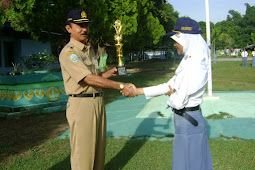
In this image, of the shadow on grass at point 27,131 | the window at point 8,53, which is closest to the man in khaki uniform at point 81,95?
the shadow on grass at point 27,131

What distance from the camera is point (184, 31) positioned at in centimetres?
272

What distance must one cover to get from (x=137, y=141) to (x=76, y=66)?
2.75 m

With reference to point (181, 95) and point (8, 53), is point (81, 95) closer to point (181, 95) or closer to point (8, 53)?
point (181, 95)

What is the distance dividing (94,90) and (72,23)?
2.61 feet

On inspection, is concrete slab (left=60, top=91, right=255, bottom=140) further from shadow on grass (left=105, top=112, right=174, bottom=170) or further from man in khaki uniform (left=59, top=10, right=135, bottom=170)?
man in khaki uniform (left=59, top=10, right=135, bottom=170)

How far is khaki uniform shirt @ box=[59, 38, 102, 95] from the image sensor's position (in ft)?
9.51

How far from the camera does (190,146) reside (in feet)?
8.66

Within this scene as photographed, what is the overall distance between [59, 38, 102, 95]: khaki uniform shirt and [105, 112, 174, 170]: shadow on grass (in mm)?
1644

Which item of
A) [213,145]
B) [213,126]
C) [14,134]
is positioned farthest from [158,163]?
[14,134]

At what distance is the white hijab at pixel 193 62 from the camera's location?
8.40 ft

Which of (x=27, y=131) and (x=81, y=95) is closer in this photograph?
(x=81, y=95)

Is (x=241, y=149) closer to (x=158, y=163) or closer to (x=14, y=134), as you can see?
(x=158, y=163)

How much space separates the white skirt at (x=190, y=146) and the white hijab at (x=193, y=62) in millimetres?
317

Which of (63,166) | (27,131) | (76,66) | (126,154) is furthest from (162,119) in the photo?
(76,66)
